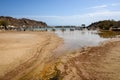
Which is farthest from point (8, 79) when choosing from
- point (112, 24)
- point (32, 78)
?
point (112, 24)

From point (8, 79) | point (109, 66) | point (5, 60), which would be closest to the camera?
point (8, 79)

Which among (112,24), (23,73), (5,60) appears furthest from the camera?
(112,24)

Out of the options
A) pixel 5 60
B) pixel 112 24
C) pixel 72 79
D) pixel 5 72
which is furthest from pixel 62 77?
pixel 112 24

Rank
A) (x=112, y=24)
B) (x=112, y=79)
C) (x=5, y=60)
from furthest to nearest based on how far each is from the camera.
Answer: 1. (x=112, y=24)
2. (x=5, y=60)
3. (x=112, y=79)

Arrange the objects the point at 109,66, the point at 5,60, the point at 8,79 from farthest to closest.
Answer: the point at 5,60 < the point at 109,66 < the point at 8,79

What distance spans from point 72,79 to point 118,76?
252 centimetres

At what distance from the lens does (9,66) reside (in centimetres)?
1390

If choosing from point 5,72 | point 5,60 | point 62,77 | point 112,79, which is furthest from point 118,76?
point 5,60

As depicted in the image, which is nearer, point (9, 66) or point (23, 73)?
point (23, 73)

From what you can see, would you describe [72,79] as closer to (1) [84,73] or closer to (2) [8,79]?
(1) [84,73]

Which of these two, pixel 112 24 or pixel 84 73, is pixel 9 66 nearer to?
pixel 84 73

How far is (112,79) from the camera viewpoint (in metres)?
10.3

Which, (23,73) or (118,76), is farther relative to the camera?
(23,73)

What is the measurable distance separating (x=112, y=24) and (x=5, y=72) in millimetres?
105602
